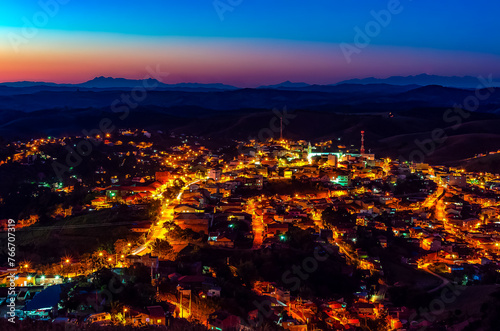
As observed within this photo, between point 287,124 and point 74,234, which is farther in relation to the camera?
point 287,124

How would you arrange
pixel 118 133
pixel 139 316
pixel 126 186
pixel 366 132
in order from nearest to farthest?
pixel 139 316 → pixel 126 186 → pixel 118 133 → pixel 366 132

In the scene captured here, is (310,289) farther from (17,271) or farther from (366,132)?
(366,132)

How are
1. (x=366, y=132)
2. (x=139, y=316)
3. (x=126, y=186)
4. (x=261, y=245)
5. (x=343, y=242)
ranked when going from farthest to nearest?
(x=366, y=132) → (x=126, y=186) → (x=343, y=242) → (x=261, y=245) → (x=139, y=316)

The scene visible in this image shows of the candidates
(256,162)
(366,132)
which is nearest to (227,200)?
(256,162)

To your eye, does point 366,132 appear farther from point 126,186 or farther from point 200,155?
point 126,186

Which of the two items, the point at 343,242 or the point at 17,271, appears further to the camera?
the point at 343,242

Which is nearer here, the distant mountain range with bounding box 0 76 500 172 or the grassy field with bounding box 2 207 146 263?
the grassy field with bounding box 2 207 146 263

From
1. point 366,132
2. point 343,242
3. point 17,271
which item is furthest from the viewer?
point 366,132

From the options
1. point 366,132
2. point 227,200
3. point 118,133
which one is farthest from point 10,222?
point 366,132

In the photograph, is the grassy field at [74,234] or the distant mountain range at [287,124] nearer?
the grassy field at [74,234]
